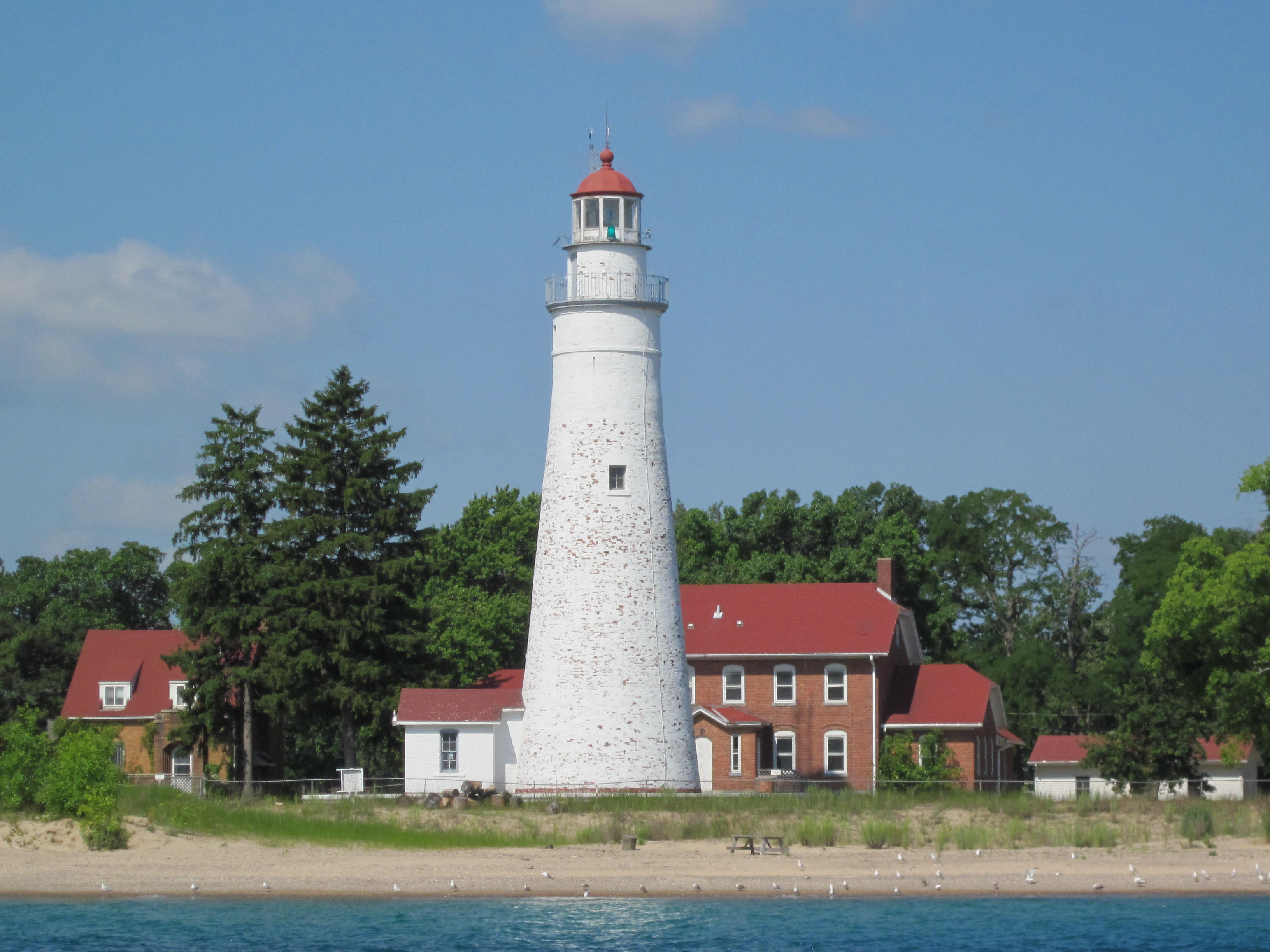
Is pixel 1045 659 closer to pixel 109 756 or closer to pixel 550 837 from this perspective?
pixel 550 837

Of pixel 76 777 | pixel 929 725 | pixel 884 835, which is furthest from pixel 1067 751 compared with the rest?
pixel 76 777

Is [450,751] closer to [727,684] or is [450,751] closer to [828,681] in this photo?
[727,684]

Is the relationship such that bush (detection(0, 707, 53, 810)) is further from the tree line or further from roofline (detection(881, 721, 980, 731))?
roofline (detection(881, 721, 980, 731))

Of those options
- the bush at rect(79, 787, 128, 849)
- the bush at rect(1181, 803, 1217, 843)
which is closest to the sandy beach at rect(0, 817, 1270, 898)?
the bush at rect(79, 787, 128, 849)

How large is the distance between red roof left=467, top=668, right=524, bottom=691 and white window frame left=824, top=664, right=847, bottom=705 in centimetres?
935

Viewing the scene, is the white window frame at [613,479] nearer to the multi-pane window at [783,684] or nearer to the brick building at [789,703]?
the brick building at [789,703]

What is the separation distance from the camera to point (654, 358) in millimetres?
45312

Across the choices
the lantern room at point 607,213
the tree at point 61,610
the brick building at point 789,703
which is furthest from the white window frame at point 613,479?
the tree at point 61,610

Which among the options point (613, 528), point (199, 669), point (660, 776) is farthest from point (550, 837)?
point (199, 669)

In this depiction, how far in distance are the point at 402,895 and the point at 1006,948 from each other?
37.4 feet

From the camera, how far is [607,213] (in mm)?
45688

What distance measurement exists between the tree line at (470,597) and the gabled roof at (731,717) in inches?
330

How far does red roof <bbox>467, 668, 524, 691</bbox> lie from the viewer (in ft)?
185

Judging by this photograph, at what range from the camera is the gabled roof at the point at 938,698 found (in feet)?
182
